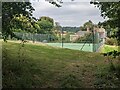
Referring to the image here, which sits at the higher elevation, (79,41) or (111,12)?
(111,12)

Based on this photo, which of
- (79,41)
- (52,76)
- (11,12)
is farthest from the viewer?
(79,41)

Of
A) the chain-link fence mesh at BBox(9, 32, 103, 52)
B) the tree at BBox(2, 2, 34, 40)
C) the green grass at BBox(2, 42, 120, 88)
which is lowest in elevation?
the green grass at BBox(2, 42, 120, 88)

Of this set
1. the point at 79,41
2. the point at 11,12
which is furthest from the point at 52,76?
the point at 79,41

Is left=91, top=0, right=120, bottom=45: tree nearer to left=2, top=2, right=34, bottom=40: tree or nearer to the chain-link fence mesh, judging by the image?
left=2, top=2, right=34, bottom=40: tree

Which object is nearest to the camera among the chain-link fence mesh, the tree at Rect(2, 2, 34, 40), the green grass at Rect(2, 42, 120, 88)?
the tree at Rect(2, 2, 34, 40)

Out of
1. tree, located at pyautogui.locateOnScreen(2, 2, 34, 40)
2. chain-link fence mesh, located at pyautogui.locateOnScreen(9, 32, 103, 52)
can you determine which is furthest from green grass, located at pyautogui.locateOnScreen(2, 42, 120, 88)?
chain-link fence mesh, located at pyautogui.locateOnScreen(9, 32, 103, 52)

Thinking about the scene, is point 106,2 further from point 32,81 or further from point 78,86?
point 32,81

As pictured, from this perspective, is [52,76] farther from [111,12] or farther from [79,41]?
[79,41]

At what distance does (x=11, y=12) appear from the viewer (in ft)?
17.8

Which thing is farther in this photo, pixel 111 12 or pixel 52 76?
pixel 52 76

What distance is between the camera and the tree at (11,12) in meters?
5.39

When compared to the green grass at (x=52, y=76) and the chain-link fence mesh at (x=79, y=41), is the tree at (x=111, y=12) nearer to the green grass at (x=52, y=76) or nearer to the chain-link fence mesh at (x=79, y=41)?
the green grass at (x=52, y=76)

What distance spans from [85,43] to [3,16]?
27.5 ft

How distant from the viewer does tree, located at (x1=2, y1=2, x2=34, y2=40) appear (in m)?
5.39
